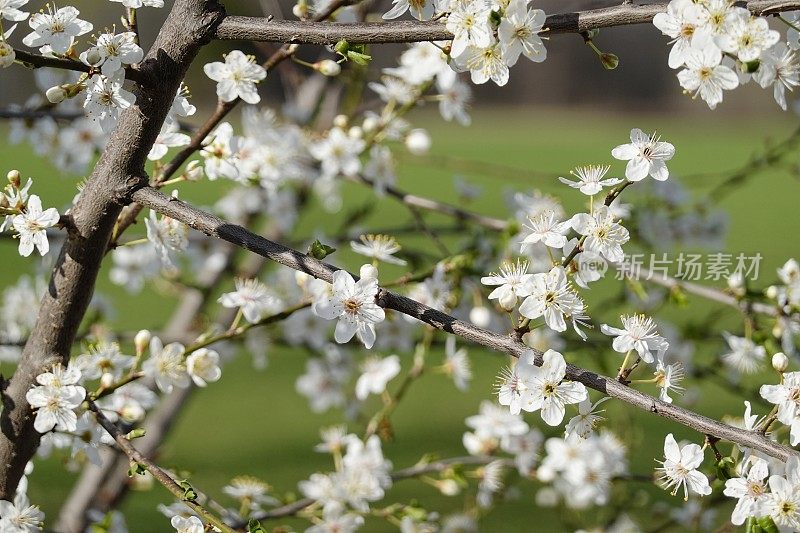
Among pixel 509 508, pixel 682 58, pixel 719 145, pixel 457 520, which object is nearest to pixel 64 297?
pixel 682 58

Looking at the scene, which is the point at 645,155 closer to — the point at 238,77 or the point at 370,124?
the point at 238,77

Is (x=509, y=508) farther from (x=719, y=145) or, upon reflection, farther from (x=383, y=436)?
(x=719, y=145)

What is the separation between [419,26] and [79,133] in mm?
1251

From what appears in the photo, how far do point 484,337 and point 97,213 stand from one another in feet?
1.61

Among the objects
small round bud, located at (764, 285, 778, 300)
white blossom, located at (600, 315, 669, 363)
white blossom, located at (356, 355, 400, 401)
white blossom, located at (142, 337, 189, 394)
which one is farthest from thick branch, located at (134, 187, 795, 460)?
white blossom, located at (356, 355, 400, 401)

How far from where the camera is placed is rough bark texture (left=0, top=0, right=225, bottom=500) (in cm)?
109

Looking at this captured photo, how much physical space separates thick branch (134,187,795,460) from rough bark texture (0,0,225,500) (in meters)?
0.14

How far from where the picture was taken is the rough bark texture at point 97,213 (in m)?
1.09

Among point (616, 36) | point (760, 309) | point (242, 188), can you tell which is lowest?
point (242, 188)

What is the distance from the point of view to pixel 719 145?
2547 cm

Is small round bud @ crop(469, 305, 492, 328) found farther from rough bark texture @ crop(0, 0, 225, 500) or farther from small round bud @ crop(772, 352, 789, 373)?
rough bark texture @ crop(0, 0, 225, 500)

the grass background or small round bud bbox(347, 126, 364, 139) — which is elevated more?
small round bud bbox(347, 126, 364, 139)

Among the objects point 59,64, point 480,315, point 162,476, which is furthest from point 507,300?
point 480,315

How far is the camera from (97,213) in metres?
1.14
